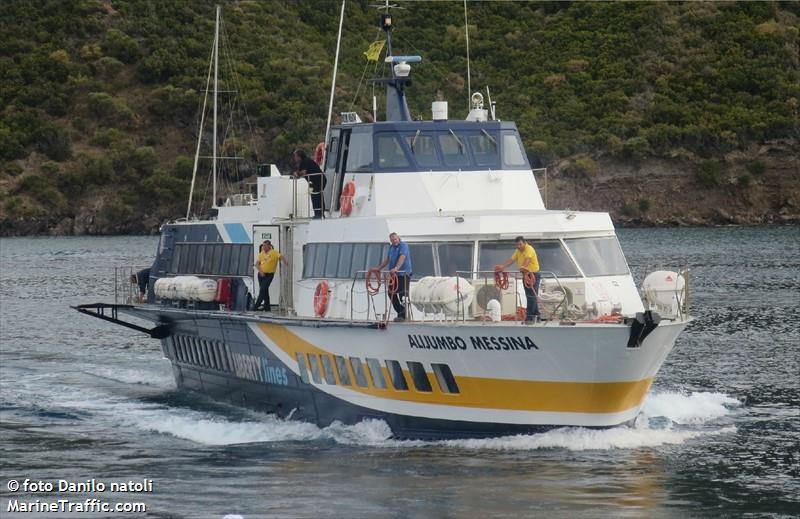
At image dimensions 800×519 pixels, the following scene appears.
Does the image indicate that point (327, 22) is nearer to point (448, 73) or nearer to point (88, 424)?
point (448, 73)

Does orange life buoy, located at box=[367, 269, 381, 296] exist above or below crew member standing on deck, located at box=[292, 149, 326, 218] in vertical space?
below

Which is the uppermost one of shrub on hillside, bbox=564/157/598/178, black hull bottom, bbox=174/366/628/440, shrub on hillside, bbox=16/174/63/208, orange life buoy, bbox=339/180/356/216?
shrub on hillside, bbox=564/157/598/178

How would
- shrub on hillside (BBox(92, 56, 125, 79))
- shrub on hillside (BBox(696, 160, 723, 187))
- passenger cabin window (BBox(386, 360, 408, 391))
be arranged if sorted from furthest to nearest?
shrub on hillside (BBox(92, 56, 125, 79))
shrub on hillside (BBox(696, 160, 723, 187))
passenger cabin window (BBox(386, 360, 408, 391))

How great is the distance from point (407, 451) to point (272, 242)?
5.20 metres

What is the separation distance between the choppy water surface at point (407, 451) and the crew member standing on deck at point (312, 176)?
3.67 metres

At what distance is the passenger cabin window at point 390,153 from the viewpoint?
23.4 meters

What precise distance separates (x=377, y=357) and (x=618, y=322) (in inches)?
142

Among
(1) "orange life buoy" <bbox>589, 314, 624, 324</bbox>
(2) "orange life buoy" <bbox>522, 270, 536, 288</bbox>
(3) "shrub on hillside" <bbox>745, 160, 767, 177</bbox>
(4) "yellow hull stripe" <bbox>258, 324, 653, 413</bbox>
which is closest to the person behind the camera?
(1) "orange life buoy" <bbox>589, 314, 624, 324</bbox>

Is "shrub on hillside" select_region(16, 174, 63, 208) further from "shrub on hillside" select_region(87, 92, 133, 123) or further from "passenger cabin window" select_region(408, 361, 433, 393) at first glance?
"passenger cabin window" select_region(408, 361, 433, 393)

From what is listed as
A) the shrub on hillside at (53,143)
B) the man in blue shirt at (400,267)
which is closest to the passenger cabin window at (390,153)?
the man in blue shirt at (400,267)

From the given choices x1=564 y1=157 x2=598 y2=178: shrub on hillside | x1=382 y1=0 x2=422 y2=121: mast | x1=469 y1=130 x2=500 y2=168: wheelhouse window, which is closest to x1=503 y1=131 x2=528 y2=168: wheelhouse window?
x1=469 y1=130 x2=500 y2=168: wheelhouse window

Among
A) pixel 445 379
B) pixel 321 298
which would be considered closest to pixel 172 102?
pixel 321 298

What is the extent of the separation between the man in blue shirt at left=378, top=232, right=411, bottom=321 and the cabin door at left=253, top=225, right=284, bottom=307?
3842 mm

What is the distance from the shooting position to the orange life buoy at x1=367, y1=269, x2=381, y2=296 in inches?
838
